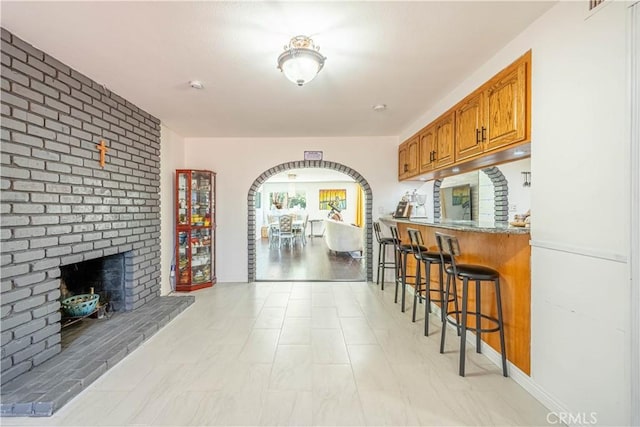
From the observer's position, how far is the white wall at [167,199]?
377 cm

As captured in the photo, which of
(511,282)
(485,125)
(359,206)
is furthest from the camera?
(359,206)

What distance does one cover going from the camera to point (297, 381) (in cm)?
192

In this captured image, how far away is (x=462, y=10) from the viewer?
1.62 metres

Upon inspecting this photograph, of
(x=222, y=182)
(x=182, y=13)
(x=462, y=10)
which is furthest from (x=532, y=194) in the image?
(x=222, y=182)

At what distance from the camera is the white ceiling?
5.29 ft

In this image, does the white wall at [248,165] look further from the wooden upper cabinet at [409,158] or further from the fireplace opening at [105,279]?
the fireplace opening at [105,279]

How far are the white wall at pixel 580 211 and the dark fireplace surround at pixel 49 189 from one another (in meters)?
3.25

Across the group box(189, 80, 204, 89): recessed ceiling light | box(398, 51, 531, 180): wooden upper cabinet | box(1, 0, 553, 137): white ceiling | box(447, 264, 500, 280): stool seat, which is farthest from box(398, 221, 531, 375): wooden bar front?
box(189, 80, 204, 89): recessed ceiling light

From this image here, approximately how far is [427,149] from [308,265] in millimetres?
3341

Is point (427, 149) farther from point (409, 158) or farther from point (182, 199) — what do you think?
point (182, 199)

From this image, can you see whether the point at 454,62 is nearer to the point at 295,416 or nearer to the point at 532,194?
the point at 532,194

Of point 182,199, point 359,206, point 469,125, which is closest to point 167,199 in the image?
point 182,199

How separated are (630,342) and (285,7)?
2319mm

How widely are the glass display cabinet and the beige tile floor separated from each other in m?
1.22
